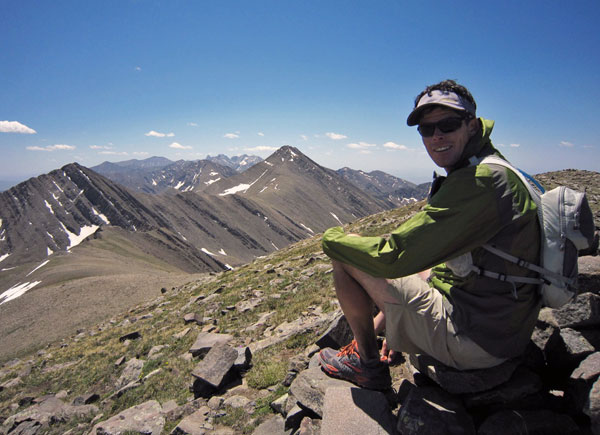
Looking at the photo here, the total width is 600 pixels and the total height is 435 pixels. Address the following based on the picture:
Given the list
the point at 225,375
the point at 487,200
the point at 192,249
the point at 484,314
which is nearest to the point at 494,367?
the point at 484,314

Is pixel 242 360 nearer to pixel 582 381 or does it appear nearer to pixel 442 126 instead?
pixel 582 381

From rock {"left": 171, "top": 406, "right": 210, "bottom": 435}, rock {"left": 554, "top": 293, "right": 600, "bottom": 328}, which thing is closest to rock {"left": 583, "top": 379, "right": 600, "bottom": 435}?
rock {"left": 554, "top": 293, "right": 600, "bottom": 328}

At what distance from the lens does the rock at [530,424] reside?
345 cm

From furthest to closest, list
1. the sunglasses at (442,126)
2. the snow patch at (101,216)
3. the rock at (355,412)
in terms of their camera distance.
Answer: the snow patch at (101,216) < the rock at (355,412) < the sunglasses at (442,126)

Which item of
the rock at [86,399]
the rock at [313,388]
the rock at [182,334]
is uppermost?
the rock at [313,388]

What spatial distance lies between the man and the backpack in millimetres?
79

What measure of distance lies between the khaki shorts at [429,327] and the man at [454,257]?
0.01 metres

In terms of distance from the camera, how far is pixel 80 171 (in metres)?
194

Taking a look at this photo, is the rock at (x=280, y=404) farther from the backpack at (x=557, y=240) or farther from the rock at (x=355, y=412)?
the backpack at (x=557, y=240)

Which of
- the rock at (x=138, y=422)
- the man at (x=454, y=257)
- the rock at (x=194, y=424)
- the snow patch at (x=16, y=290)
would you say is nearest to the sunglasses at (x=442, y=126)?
the man at (x=454, y=257)

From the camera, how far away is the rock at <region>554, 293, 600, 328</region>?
4.39 meters

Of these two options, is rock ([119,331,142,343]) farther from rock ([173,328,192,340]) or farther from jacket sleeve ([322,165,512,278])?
jacket sleeve ([322,165,512,278])

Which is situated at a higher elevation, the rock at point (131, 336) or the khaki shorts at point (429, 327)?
the khaki shorts at point (429, 327)

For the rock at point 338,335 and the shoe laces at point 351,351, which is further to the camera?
the rock at point 338,335
